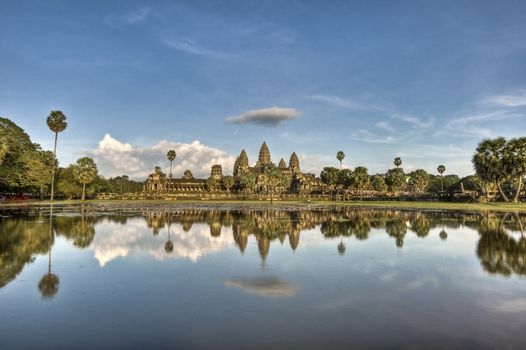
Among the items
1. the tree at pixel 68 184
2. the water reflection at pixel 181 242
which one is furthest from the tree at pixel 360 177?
the water reflection at pixel 181 242

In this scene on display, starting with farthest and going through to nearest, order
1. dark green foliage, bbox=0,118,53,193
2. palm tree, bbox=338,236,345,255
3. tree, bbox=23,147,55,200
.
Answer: tree, bbox=23,147,55,200
dark green foliage, bbox=0,118,53,193
palm tree, bbox=338,236,345,255

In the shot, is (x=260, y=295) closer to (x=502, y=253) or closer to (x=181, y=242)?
(x=181, y=242)

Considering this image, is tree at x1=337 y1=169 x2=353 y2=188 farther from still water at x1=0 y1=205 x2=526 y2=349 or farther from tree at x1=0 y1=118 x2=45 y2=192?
still water at x1=0 y1=205 x2=526 y2=349

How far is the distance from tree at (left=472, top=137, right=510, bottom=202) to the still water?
62.0 m

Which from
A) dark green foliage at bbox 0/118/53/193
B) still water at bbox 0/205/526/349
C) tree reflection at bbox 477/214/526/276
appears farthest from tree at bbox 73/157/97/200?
tree reflection at bbox 477/214/526/276

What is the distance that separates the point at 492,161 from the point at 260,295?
253ft

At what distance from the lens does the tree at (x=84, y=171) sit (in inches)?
3666

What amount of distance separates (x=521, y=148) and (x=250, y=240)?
7186 centimetres

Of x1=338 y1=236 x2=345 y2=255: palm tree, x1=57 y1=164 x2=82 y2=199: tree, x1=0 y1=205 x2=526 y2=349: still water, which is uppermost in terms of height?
x1=57 y1=164 x2=82 y2=199: tree

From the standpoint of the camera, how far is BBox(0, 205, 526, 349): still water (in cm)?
802

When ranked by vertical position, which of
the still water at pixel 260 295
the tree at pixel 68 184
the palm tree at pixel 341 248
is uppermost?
the tree at pixel 68 184

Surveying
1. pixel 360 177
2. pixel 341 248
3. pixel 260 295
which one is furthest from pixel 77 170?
pixel 260 295

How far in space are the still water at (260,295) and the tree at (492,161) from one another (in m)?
62.0

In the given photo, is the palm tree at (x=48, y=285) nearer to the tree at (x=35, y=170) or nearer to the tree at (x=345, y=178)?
the tree at (x=35, y=170)
